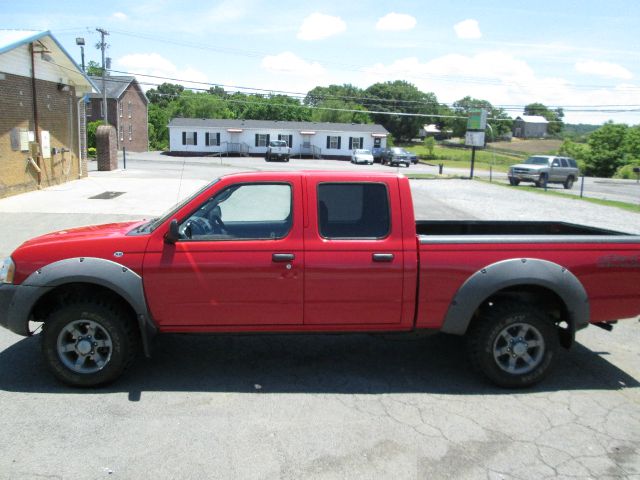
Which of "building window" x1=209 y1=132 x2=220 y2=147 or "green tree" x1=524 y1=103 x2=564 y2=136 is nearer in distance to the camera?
"building window" x1=209 y1=132 x2=220 y2=147

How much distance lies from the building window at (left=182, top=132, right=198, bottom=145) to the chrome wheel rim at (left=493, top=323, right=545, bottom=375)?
201 ft

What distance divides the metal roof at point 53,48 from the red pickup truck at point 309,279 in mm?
14451

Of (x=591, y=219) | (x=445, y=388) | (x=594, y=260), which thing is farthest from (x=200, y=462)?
(x=591, y=219)

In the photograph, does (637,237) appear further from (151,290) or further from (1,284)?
(1,284)

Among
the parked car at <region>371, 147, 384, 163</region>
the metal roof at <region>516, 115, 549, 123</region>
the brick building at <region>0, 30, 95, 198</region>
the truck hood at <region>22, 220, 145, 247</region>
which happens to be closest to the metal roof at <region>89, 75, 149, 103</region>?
the parked car at <region>371, 147, 384, 163</region>

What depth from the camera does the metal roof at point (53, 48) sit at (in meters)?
16.8

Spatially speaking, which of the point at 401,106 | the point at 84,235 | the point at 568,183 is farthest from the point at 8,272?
the point at 401,106

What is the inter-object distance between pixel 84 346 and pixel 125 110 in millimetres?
58948

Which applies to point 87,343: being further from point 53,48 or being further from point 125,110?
point 125,110

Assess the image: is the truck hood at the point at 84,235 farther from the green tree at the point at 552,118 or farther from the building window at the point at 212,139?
the green tree at the point at 552,118

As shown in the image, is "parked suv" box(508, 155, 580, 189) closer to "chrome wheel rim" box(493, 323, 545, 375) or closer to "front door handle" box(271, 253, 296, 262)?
"chrome wheel rim" box(493, 323, 545, 375)

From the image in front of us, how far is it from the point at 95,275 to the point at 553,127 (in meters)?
179

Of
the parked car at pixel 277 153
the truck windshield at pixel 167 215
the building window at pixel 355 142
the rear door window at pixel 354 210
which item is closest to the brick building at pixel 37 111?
the truck windshield at pixel 167 215

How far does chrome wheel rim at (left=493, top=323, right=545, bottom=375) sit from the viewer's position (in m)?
4.72
